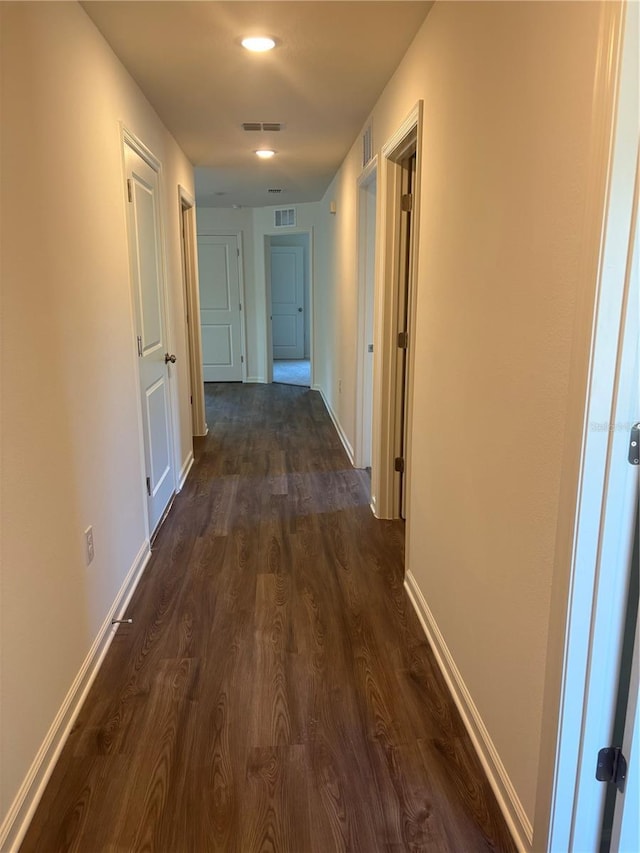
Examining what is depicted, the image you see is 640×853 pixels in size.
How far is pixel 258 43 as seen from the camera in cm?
251

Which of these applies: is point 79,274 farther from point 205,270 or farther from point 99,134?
point 205,270

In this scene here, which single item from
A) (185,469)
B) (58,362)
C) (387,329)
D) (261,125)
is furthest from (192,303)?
(58,362)

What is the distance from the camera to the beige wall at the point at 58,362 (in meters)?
1.57

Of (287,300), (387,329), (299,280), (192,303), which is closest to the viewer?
(387,329)

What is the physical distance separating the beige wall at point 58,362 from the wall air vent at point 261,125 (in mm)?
1007

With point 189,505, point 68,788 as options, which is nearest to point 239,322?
point 189,505

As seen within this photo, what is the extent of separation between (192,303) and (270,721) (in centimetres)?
405

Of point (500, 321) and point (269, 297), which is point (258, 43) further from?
point (269, 297)

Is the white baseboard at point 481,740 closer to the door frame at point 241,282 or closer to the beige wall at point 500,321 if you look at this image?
the beige wall at point 500,321

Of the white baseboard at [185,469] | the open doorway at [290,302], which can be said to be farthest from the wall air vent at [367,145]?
the open doorway at [290,302]

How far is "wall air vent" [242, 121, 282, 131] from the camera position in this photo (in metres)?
3.73

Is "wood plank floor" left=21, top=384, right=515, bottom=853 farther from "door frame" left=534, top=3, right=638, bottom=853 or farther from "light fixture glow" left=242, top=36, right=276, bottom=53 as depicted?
"light fixture glow" left=242, top=36, right=276, bottom=53

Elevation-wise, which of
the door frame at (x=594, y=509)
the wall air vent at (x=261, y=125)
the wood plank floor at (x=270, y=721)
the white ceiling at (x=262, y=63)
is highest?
the white ceiling at (x=262, y=63)

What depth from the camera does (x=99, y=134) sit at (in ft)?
8.17
